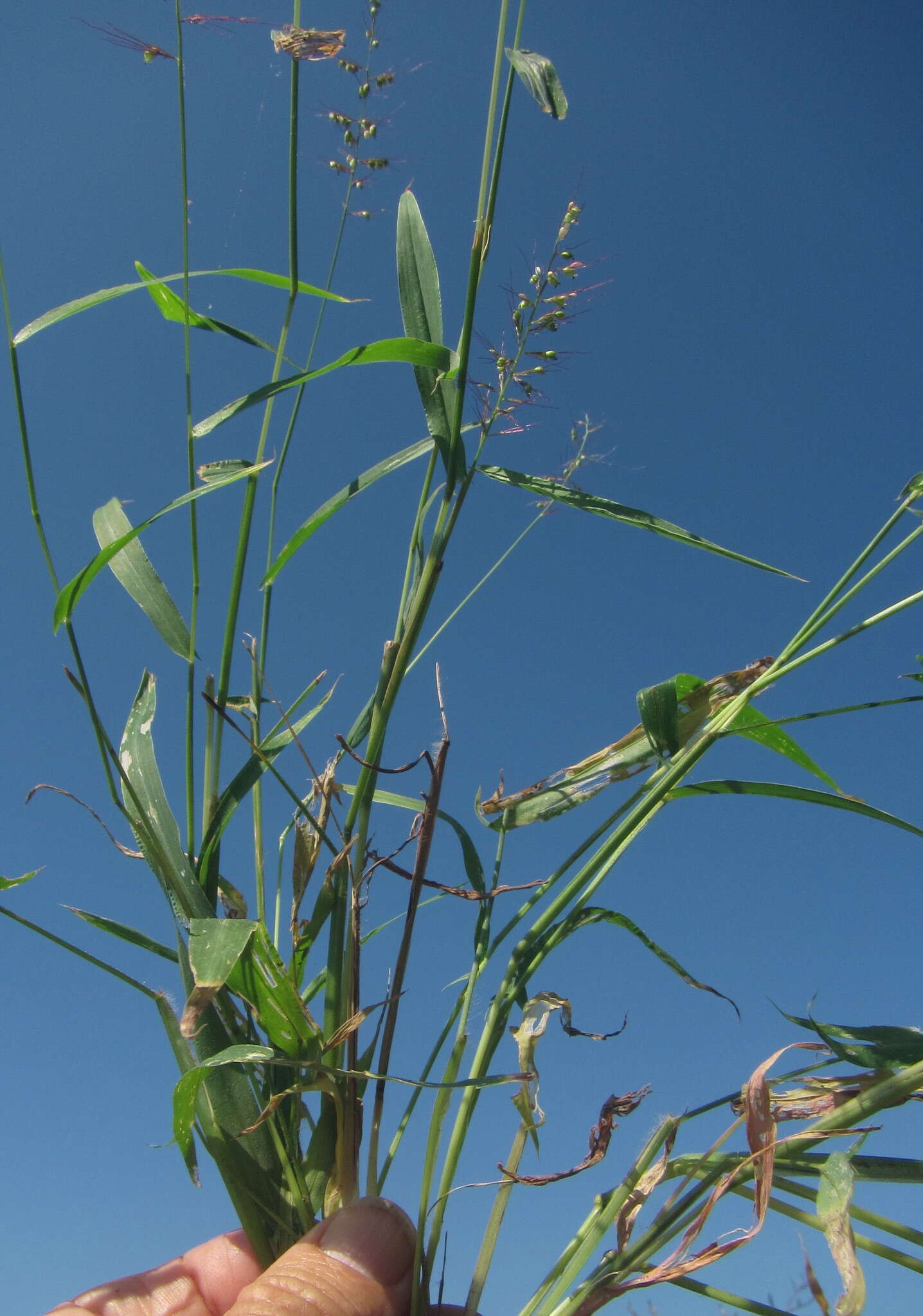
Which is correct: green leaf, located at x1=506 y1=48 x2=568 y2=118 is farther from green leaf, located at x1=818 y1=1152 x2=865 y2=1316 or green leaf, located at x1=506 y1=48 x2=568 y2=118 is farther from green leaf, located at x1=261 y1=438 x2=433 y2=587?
green leaf, located at x1=818 y1=1152 x2=865 y2=1316

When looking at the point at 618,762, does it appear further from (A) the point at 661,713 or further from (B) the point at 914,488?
(B) the point at 914,488

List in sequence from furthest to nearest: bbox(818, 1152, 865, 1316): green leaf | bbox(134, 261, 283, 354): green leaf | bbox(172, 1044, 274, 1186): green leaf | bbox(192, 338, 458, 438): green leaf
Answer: bbox(134, 261, 283, 354): green leaf, bbox(192, 338, 458, 438): green leaf, bbox(172, 1044, 274, 1186): green leaf, bbox(818, 1152, 865, 1316): green leaf

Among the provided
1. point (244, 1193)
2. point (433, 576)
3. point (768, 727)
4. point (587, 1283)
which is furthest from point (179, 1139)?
point (768, 727)

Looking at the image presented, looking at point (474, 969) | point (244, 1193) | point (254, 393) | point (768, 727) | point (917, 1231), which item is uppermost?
point (254, 393)

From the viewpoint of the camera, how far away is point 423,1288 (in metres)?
0.64

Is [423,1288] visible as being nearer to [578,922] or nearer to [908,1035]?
[578,922]

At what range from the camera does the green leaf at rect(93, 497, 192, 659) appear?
76 centimetres

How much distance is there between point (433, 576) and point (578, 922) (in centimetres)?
35

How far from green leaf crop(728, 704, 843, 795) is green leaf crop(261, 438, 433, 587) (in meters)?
0.40

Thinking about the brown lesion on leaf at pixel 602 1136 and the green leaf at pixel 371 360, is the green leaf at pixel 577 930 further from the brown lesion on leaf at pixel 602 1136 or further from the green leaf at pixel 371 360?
Result: the green leaf at pixel 371 360

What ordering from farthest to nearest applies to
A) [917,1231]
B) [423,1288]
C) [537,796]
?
[537,796] < [423,1288] < [917,1231]

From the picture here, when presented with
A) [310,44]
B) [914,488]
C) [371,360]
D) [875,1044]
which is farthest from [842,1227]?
[310,44]

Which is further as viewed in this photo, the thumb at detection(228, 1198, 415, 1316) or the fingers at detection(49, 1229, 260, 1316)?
the fingers at detection(49, 1229, 260, 1316)

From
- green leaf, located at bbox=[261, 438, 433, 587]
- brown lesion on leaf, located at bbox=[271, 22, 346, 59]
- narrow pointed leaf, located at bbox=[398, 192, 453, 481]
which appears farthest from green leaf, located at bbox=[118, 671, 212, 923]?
brown lesion on leaf, located at bbox=[271, 22, 346, 59]
